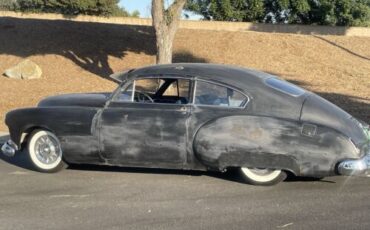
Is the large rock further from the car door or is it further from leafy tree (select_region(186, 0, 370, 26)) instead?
leafy tree (select_region(186, 0, 370, 26))

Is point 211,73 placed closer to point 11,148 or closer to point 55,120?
point 55,120

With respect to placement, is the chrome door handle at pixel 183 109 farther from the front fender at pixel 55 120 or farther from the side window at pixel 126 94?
the front fender at pixel 55 120

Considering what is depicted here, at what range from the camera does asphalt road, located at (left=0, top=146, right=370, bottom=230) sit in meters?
6.39

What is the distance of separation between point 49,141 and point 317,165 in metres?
3.66

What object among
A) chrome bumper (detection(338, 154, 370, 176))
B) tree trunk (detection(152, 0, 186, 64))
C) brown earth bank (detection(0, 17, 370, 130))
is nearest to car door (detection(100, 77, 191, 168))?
chrome bumper (detection(338, 154, 370, 176))

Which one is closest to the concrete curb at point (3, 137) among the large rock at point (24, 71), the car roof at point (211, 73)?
the car roof at point (211, 73)

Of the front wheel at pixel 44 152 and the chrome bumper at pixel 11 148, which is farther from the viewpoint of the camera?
the chrome bumper at pixel 11 148

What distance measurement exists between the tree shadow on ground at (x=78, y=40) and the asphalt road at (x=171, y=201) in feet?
39.5

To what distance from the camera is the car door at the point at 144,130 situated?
26.0 ft

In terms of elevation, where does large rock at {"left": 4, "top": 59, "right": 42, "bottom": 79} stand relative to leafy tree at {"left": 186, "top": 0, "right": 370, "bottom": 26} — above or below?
below

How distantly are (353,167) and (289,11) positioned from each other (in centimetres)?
4135

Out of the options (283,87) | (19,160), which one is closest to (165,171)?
(283,87)

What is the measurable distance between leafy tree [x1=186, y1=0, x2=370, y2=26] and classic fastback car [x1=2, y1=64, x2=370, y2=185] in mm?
36729

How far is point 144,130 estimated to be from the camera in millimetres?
8023
